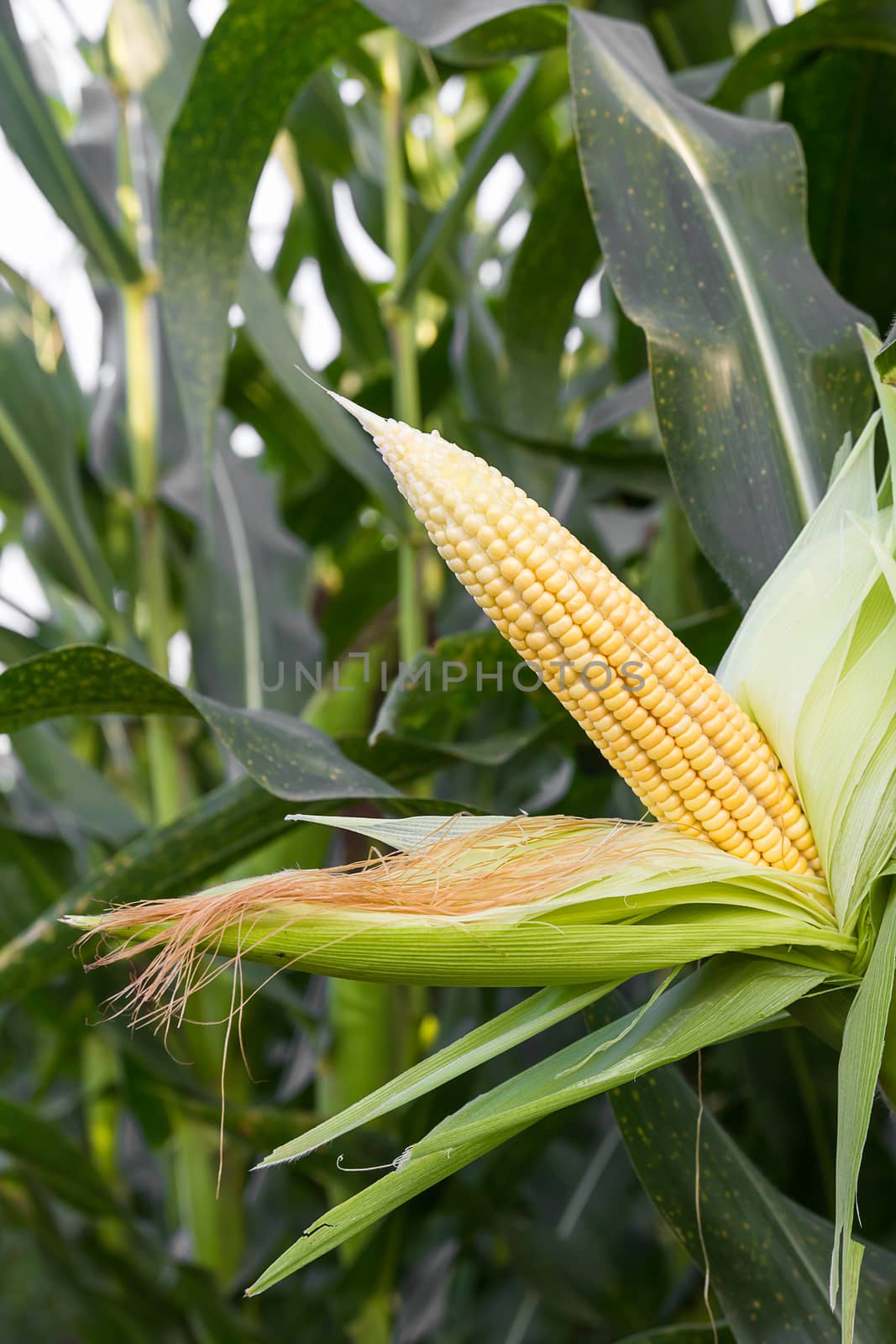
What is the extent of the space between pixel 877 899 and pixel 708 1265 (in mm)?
206

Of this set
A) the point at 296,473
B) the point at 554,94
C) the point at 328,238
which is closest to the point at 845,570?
the point at 554,94

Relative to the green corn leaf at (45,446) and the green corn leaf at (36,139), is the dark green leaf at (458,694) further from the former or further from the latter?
the green corn leaf at (36,139)

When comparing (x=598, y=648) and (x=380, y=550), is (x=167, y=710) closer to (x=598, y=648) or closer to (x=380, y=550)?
(x=598, y=648)

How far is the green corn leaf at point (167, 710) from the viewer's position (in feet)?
1.33

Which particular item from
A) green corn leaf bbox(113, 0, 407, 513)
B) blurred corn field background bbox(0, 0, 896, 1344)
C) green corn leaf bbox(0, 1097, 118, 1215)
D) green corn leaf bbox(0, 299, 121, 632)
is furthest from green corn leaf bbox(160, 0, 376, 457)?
green corn leaf bbox(0, 1097, 118, 1215)

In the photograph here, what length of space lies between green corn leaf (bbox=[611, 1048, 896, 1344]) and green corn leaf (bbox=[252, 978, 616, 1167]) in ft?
0.40

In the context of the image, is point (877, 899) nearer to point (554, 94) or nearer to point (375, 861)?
point (375, 861)

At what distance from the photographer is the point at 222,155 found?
1.82 ft

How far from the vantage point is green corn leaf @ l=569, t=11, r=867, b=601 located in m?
0.43

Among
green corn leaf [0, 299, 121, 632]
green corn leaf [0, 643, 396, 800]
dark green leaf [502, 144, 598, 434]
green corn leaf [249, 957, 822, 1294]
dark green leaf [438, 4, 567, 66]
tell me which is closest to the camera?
green corn leaf [249, 957, 822, 1294]

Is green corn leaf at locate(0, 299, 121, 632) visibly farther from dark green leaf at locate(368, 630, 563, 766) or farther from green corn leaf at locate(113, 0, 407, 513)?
dark green leaf at locate(368, 630, 563, 766)

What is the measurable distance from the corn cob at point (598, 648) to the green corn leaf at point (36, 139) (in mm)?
507

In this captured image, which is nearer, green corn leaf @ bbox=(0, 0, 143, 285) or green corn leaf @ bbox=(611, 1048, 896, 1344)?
green corn leaf @ bbox=(611, 1048, 896, 1344)

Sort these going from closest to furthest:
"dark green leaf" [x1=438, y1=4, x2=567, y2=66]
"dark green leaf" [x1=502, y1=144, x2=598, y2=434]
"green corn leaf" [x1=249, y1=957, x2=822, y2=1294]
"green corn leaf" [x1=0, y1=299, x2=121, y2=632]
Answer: "green corn leaf" [x1=249, y1=957, x2=822, y2=1294] → "dark green leaf" [x1=438, y1=4, x2=567, y2=66] → "dark green leaf" [x1=502, y1=144, x2=598, y2=434] → "green corn leaf" [x1=0, y1=299, x2=121, y2=632]
